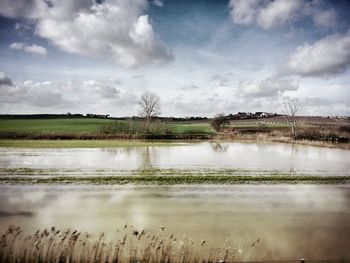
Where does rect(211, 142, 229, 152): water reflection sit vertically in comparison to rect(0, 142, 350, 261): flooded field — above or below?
above

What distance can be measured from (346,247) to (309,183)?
1188 centimetres

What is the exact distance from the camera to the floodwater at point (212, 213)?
37.6 ft

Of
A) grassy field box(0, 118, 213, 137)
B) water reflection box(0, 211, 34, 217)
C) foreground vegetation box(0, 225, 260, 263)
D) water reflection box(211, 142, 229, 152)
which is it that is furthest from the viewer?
grassy field box(0, 118, 213, 137)

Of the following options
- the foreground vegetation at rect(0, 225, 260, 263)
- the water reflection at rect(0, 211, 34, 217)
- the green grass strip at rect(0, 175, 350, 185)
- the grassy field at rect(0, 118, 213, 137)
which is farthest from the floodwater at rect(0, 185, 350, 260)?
the grassy field at rect(0, 118, 213, 137)

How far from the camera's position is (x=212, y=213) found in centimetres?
1473

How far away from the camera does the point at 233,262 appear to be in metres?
9.34

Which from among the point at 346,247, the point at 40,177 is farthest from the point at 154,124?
the point at 346,247

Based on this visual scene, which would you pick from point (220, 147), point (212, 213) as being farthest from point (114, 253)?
point (220, 147)

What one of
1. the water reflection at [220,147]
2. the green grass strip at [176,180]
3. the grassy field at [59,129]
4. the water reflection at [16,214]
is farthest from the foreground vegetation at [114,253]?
the grassy field at [59,129]

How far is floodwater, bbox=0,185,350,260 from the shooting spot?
1145cm

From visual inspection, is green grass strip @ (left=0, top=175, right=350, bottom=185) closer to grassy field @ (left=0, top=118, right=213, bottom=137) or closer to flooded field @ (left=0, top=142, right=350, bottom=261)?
flooded field @ (left=0, top=142, right=350, bottom=261)

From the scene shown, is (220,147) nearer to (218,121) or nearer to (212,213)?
(212,213)

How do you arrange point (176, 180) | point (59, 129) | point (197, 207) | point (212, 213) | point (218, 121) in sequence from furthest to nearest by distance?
point (218, 121) → point (59, 129) → point (176, 180) → point (197, 207) → point (212, 213)

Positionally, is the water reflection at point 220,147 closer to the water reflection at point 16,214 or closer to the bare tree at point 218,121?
the water reflection at point 16,214
